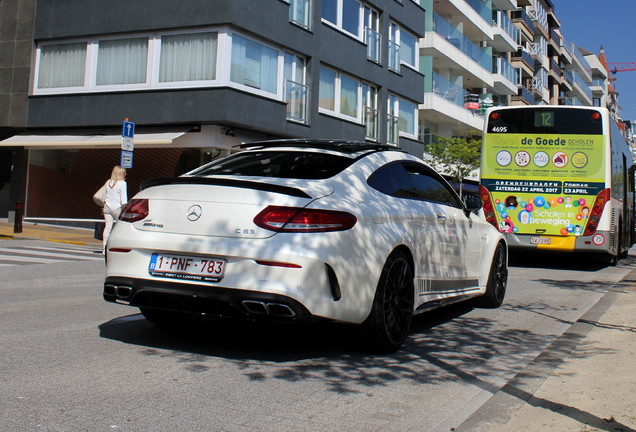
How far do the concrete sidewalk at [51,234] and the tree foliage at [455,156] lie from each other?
19738 millimetres

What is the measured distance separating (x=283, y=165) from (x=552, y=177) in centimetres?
1037

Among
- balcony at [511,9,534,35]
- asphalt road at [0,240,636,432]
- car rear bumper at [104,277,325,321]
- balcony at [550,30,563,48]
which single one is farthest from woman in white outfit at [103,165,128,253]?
balcony at [550,30,563,48]

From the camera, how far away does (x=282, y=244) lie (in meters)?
4.66

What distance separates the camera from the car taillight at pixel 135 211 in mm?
5156

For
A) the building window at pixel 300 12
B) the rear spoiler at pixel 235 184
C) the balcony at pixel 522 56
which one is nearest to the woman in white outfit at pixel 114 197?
the rear spoiler at pixel 235 184

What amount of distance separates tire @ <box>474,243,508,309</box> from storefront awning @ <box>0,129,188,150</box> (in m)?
13.6

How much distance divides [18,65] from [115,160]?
453cm

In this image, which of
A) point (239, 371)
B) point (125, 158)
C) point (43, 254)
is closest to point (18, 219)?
point (125, 158)

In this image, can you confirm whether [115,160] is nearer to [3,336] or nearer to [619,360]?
[3,336]

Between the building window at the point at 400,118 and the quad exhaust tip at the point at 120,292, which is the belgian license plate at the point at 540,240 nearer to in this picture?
the quad exhaust tip at the point at 120,292

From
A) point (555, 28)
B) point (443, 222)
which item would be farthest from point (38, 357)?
point (555, 28)

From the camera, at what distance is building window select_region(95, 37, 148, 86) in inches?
857

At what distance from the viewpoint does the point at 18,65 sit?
23531mm

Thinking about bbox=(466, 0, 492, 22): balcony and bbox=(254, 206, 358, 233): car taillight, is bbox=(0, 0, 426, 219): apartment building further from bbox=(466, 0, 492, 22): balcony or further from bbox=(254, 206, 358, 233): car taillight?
bbox=(466, 0, 492, 22): balcony
